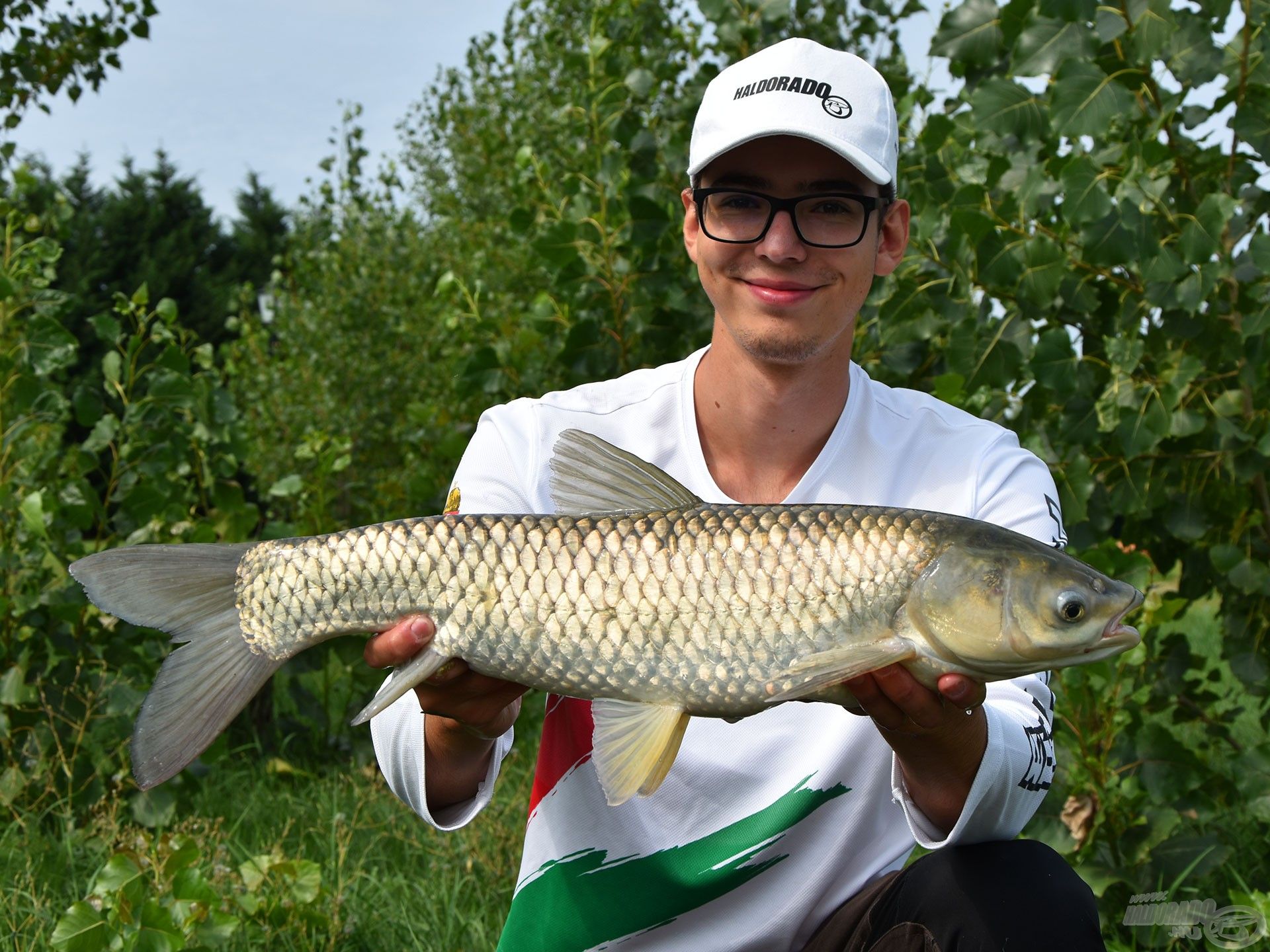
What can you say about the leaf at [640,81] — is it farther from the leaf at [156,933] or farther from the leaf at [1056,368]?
the leaf at [156,933]

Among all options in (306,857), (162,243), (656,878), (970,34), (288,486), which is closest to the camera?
(656,878)

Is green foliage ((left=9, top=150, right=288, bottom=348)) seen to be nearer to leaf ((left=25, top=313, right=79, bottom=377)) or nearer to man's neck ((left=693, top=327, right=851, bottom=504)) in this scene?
leaf ((left=25, top=313, right=79, bottom=377))

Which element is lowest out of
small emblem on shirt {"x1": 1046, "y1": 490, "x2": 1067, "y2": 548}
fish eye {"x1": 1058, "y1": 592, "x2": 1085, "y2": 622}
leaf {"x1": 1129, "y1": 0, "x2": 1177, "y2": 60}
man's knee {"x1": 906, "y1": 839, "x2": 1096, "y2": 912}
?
man's knee {"x1": 906, "y1": 839, "x2": 1096, "y2": 912}

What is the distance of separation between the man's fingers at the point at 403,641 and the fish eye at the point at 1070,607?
0.64 meters

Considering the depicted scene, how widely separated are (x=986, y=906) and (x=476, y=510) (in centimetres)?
78

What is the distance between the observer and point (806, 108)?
5.94 feet

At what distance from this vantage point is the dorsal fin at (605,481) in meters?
1.50

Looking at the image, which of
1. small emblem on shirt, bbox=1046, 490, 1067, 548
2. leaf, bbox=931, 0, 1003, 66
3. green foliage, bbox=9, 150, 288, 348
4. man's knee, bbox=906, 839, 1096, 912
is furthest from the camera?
green foliage, bbox=9, 150, 288, 348

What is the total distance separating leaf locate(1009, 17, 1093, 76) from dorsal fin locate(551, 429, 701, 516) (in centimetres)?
130


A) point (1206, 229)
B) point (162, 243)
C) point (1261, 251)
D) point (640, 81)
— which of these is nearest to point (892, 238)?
point (1206, 229)

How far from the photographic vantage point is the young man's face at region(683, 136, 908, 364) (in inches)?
71.3

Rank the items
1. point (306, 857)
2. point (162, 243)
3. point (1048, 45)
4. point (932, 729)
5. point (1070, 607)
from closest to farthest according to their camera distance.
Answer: point (1070, 607) < point (932, 729) < point (1048, 45) < point (306, 857) < point (162, 243)

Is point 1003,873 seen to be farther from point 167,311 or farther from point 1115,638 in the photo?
point 167,311

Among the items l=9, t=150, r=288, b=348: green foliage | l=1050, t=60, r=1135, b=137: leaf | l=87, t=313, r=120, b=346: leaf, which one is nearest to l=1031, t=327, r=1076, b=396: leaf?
l=1050, t=60, r=1135, b=137: leaf
